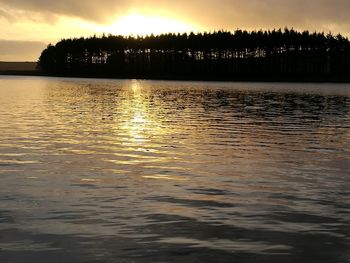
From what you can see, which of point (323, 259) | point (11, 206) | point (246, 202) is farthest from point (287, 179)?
point (11, 206)

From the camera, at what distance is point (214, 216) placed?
42.9 feet

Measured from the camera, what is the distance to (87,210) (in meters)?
13.4

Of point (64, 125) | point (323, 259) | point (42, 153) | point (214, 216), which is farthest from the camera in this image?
point (64, 125)

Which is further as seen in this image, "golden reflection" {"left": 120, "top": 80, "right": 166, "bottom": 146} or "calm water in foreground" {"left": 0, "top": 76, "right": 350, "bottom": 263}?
"golden reflection" {"left": 120, "top": 80, "right": 166, "bottom": 146}

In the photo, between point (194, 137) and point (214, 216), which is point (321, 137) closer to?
point (194, 137)

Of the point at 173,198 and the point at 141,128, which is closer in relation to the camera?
the point at 173,198

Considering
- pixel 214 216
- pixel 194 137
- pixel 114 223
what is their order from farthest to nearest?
pixel 194 137 → pixel 214 216 → pixel 114 223

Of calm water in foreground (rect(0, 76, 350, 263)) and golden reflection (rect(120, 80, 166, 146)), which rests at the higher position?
golden reflection (rect(120, 80, 166, 146))

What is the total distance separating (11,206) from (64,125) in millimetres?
23467

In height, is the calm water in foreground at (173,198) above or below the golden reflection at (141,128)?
below

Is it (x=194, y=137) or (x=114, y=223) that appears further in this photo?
(x=194, y=137)

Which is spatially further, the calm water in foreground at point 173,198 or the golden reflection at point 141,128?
the golden reflection at point 141,128

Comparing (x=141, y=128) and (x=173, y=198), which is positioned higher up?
(x=141, y=128)

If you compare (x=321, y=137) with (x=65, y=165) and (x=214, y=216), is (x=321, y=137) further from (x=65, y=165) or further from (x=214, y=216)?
(x=214, y=216)
